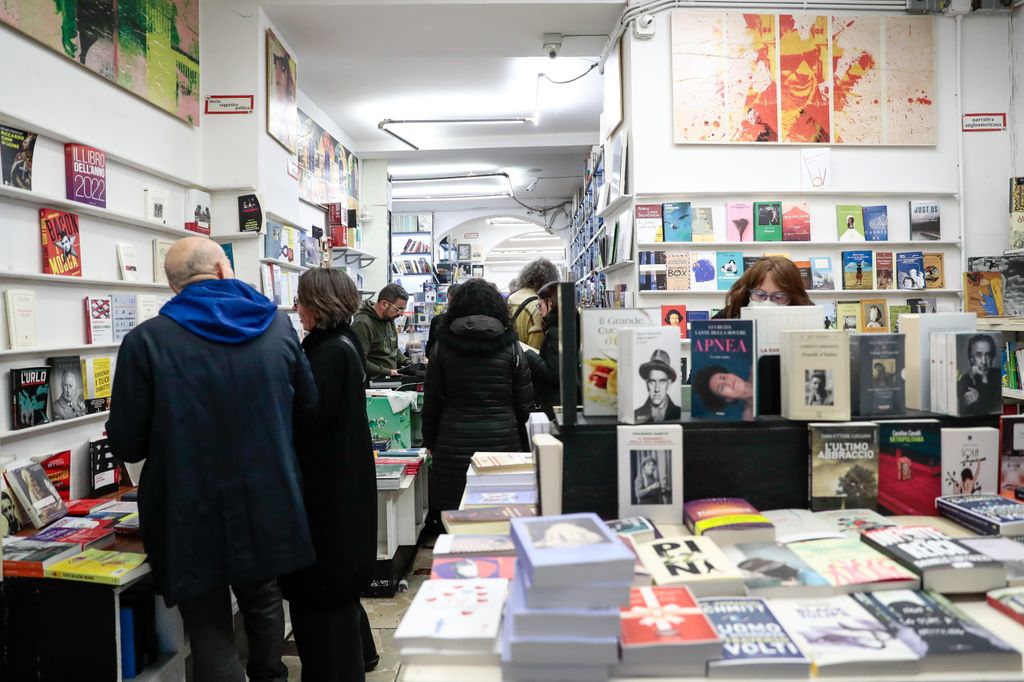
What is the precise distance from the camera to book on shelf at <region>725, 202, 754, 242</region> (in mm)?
4441

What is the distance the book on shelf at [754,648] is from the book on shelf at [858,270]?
12.4ft

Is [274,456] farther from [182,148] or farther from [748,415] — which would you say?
[182,148]

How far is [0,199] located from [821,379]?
289 centimetres

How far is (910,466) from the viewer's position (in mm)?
1790

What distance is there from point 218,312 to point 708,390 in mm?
1378

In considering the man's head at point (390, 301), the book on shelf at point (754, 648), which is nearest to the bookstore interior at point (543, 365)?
the book on shelf at point (754, 648)

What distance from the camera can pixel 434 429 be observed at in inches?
132

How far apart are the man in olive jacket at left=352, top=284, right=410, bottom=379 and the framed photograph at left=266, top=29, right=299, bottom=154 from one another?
1339mm

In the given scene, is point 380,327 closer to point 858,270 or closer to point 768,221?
point 768,221

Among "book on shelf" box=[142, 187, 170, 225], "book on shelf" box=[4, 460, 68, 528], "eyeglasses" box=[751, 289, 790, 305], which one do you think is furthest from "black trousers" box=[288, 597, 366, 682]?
"book on shelf" box=[142, 187, 170, 225]

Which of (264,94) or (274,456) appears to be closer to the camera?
(274,456)

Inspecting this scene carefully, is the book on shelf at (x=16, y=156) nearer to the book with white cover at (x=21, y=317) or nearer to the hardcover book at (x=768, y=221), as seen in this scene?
the book with white cover at (x=21, y=317)

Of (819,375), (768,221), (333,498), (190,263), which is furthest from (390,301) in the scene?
(819,375)

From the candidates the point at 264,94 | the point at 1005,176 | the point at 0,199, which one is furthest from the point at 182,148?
the point at 1005,176
